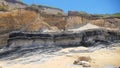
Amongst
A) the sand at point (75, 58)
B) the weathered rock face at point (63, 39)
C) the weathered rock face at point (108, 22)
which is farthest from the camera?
the weathered rock face at point (108, 22)

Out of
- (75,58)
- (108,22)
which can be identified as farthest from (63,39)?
(108,22)

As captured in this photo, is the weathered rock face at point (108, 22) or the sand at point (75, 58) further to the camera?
the weathered rock face at point (108, 22)

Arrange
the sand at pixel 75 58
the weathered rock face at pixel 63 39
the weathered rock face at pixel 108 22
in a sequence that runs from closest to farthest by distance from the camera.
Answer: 1. the sand at pixel 75 58
2. the weathered rock face at pixel 63 39
3. the weathered rock face at pixel 108 22

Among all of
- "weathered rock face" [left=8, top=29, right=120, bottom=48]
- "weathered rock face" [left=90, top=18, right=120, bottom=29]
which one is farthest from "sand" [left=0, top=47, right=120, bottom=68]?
"weathered rock face" [left=90, top=18, right=120, bottom=29]

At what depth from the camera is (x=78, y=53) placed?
15.6 meters

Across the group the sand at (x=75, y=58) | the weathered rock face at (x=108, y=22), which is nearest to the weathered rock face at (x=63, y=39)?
the sand at (x=75, y=58)

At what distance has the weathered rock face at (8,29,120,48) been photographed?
16.8 m

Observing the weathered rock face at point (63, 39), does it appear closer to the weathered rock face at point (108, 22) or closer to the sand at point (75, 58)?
the sand at point (75, 58)

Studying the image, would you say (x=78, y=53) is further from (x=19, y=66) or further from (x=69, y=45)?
(x=19, y=66)

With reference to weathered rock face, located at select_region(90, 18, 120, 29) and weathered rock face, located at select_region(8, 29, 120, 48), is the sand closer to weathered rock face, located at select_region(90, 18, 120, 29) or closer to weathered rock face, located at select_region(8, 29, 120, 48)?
weathered rock face, located at select_region(8, 29, 120, 48)

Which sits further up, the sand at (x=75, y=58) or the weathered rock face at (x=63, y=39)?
the weathered rock face at (x=63, y=39)

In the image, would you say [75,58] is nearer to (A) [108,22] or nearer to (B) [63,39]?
(B) [63,39]

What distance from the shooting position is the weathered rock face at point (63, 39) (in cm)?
1684

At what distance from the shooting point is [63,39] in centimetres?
1731
